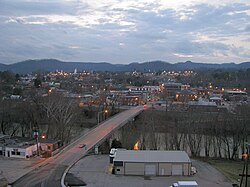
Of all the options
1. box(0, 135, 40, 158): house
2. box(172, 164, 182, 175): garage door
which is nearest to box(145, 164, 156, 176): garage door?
box(172, 164, 182, 175): garage door

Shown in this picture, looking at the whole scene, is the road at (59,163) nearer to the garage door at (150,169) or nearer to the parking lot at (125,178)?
the parking lot at (125,178)

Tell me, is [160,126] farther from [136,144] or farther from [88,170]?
[88,170]

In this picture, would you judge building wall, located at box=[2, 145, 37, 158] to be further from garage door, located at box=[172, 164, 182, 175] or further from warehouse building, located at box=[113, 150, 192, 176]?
garage door, located at box=[172, 164, 182, 175]

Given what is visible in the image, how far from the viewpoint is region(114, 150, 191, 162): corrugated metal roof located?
37.3ft

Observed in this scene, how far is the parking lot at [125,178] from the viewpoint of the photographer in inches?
399

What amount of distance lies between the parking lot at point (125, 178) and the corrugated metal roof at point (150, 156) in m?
0.60

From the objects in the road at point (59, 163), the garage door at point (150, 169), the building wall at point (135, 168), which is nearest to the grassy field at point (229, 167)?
the garage door at point (150, 169)

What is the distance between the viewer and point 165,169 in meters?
11.2

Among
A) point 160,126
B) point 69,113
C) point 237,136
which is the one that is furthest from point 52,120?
point 237,136

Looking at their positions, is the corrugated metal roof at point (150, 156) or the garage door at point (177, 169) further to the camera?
the corrugated metal roof at point (150, 156)

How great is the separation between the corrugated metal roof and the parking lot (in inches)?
23.5

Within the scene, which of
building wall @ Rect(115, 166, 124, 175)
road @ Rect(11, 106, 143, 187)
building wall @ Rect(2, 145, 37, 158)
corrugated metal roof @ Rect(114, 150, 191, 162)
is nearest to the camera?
road @ Rect(11, 106, 143, 187)

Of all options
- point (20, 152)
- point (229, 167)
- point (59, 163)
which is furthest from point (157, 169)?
point (20, 152)

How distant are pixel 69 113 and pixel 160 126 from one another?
586 centimetres
